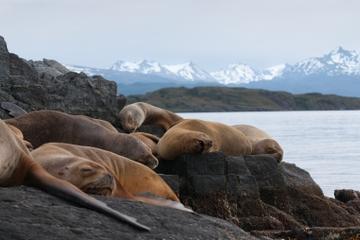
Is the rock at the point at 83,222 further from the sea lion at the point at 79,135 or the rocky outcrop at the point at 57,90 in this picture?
the rocky outcrop at the point at 57,90

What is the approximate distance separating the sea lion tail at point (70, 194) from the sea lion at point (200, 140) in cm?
564

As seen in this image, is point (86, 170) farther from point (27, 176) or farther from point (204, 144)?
point (204, 144)

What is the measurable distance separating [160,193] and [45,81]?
11.7 m

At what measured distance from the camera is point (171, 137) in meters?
11.4

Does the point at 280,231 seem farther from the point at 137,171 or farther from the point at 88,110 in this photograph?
the point at 88,110

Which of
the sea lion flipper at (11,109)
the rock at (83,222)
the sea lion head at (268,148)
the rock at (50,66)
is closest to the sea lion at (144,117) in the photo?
the sea lion flipper at (11,109)

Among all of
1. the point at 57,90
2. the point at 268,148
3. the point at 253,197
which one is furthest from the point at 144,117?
the point at 253,197

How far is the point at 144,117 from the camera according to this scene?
17672mm

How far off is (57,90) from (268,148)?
21.0 feet

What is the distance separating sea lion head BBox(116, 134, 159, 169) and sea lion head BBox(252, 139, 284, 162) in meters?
3.92

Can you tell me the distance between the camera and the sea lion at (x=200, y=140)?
11141mm

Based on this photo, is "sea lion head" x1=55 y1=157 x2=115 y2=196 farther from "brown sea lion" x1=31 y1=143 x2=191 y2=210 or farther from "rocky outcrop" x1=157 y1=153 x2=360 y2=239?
"rocky outcrop" x1=157 y1=153 x2=360 y2=239

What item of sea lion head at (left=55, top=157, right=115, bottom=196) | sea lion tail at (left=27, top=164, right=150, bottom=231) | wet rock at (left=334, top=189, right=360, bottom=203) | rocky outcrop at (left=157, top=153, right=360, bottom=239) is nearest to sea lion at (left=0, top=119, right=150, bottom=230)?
sea lion tail at (left=27, top=164, right=150, bottom=231)

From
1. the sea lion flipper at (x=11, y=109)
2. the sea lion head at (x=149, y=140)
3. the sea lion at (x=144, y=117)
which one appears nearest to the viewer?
the sea lion head at (x=149, y=140)
